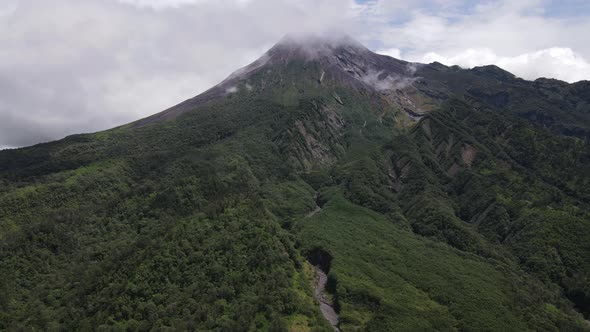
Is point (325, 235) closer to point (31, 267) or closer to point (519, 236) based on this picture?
point (519, 236)

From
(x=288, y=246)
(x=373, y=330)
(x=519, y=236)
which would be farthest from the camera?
(x=519, y=236)

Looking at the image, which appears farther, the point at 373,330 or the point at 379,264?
the point at 379,264

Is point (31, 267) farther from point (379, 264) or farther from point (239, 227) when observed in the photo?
point (379, 264)

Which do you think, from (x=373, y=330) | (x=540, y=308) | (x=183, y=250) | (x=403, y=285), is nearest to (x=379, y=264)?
(x=403, y=285)

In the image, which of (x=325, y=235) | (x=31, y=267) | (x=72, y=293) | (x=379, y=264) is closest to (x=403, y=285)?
(x=379, y=264)

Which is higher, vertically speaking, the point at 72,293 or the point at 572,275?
the point at 72,293

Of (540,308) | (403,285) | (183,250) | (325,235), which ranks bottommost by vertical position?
(540,308)

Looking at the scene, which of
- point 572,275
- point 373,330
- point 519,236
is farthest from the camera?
point 519,236

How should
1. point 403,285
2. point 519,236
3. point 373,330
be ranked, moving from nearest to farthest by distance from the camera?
point 373,330 < point 403,285 < point 519,236

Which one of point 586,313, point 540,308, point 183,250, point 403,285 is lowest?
point 586,313
